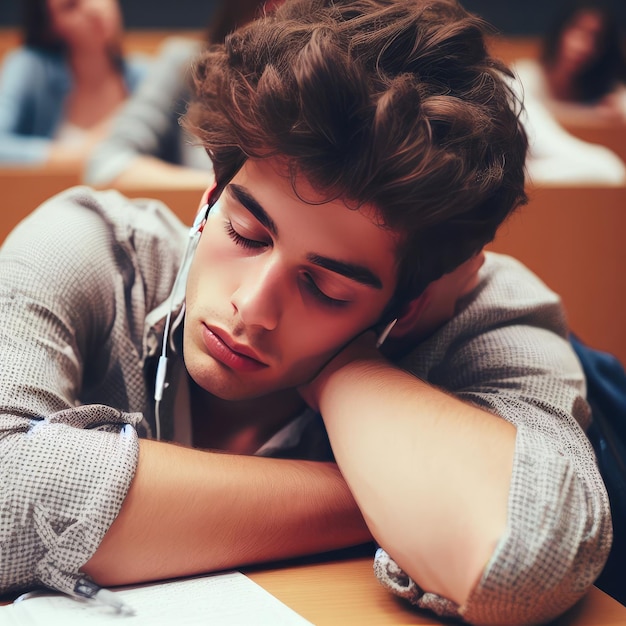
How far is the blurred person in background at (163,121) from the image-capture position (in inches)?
82.3

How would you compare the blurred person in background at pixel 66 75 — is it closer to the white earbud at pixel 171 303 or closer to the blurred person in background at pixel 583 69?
the blurred person in background at pixel 583 69

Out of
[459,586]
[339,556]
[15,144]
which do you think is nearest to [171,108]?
[15,144]

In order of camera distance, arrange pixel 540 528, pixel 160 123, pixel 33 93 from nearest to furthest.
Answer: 1. pixel 540 528
2. pixel 160 123
3. pixel 33 93

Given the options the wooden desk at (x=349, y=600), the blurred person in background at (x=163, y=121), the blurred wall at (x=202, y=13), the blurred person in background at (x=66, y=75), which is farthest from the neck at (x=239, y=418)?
the blurred wall at (x=202, y=13)

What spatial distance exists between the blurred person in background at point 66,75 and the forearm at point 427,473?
90.0 inches

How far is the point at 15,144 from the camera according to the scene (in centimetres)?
247

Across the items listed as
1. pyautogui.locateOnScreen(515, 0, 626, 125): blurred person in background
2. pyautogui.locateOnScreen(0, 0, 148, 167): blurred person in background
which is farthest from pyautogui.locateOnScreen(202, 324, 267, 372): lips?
pyautogui.locateOnScreen(515, 0, 626, 125): blurred person in background

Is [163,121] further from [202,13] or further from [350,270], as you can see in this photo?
[202,13]

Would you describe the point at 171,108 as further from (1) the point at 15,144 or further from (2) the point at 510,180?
(2) the point at 510,180

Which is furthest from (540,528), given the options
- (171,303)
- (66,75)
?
(66,75)

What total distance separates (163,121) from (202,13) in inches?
116

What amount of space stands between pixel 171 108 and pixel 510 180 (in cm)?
154

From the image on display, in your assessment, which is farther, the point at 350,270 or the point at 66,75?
the point at 66,75

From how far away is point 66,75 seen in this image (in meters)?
3.14
